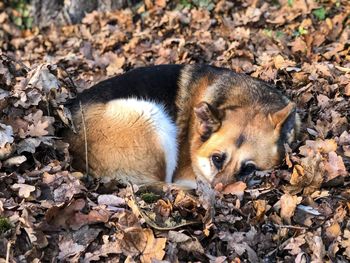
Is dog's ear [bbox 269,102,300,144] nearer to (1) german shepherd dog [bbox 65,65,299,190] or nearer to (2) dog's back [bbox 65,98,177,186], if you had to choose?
(1) german shepherd dog [bbox 65,65,299,190]

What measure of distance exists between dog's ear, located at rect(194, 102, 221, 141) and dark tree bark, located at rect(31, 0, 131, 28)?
393 cm

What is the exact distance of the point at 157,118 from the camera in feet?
16.7

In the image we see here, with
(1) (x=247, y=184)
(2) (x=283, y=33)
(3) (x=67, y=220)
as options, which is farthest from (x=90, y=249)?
(2) (x=283, y=33)

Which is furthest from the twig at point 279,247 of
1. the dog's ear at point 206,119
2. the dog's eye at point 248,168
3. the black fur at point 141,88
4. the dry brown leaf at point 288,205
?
the black fur at point 141,88

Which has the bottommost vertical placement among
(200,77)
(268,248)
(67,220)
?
(268,248)

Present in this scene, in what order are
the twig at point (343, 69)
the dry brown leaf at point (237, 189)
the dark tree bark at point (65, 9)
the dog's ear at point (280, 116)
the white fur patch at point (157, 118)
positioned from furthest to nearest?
the dark tree bark at point (65, 9)
the twig at point (343, 69)
the white fur patch at point (157, 118)
the dog's ear at point (280, 116)
the dry brown leaf at point (237, 189)

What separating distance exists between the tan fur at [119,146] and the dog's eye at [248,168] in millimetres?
804

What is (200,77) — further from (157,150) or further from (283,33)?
(283,33)

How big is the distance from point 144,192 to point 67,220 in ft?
2.66

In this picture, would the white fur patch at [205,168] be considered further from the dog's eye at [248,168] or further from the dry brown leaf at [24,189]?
the dry brown leaf at [24,189]

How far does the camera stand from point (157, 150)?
16.3 feet

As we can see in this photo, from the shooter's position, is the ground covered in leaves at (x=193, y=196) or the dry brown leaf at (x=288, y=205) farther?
the dry brown leaf at (x=288, y=205)

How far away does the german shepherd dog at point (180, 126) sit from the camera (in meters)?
4.68

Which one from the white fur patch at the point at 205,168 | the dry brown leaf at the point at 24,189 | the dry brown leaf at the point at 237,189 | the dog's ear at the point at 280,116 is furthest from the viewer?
the white fur patch at the point at 205,168
